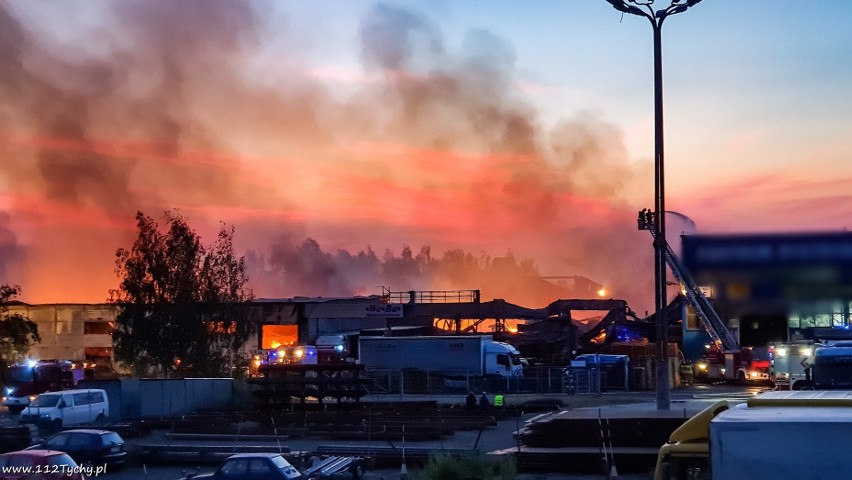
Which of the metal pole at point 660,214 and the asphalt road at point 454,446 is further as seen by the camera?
the metal pole at point 660,214

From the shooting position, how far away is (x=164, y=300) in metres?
66.8

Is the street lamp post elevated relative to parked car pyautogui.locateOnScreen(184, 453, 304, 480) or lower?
elevated

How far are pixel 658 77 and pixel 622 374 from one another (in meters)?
30.7

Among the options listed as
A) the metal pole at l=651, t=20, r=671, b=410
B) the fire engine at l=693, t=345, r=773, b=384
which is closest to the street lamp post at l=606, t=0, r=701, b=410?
the metal pole at l=651, t=20, r=671, b=410

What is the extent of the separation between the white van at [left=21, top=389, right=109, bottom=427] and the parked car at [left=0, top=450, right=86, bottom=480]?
1950 cm

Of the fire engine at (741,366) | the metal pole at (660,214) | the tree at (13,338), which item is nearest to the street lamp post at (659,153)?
the metal pole at (660,214)

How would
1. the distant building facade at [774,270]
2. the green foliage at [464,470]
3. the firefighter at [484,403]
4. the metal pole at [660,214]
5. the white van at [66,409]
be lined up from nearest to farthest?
1. the green foliage at [464,470]
2. the metal pole at [660,214]
3. the distant building facade at [774,270]
4. the white van at [66,409]
5. the firefighter at [484,403]

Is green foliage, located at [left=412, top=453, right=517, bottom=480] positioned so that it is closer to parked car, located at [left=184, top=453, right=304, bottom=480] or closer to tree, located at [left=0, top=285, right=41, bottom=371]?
parked car, located at [left=184, top=453, right=304, bottom=480]

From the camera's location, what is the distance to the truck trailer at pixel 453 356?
59.3 m

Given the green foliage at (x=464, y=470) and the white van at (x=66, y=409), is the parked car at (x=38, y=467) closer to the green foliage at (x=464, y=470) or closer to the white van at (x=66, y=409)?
the green foliage at (x=464, y=470)

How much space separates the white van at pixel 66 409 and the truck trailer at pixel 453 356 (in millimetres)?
22431

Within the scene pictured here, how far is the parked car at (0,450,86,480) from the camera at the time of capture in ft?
61.3

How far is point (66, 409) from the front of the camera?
1547 inches

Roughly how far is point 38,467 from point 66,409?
69.3 ft
